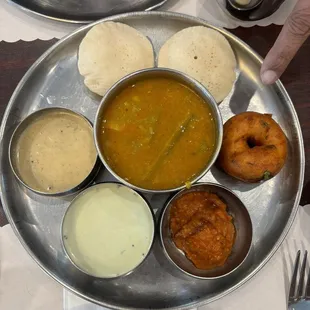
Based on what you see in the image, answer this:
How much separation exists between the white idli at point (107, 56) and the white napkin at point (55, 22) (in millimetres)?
206

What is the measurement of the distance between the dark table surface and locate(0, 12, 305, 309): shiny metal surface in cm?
8

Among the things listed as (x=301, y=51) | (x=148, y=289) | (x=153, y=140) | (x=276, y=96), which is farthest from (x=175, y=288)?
(x=301, y=51)

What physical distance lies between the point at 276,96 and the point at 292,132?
6.3 inches

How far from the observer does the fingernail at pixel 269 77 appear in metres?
1.60

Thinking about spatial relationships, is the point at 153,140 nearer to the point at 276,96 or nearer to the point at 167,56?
the point at 167,56

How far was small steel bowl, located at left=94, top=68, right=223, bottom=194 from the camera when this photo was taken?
146 cm

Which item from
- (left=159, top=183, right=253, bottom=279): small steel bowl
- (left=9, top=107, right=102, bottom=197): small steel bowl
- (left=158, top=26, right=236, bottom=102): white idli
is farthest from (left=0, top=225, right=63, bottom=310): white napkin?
(left=158, top=26, right=236, bottom=102): white idli

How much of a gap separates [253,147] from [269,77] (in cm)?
29

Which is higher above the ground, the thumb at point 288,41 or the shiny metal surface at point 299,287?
the thumb at point 288,41

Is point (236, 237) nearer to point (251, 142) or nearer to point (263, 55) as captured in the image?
point (251, 142)

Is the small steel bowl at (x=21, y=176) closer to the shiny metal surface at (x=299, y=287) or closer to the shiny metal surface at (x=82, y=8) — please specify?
the shiny metal surface at (x=82, y=8)

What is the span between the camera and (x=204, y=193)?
5.29 feet

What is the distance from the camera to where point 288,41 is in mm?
1445

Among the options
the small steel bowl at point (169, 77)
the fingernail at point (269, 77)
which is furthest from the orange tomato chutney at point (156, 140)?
the fingernail at point (269, 77)
